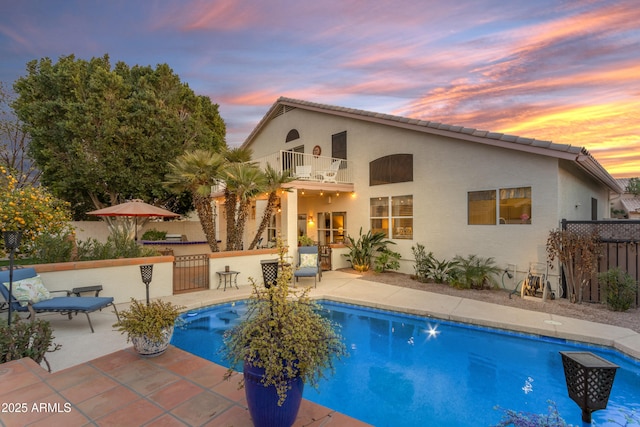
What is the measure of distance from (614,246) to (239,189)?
1052 centimetres

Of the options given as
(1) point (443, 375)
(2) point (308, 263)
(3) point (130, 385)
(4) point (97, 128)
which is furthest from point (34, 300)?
(4) point (97, 128)

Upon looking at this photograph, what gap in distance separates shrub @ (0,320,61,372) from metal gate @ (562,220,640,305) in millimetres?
10969

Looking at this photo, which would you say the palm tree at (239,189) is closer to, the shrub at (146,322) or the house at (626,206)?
the shrub at (146,322)

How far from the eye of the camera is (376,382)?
482cm

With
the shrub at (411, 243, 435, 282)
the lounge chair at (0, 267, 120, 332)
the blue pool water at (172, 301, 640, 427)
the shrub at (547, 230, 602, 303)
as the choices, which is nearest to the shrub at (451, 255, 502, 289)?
the shrub at (411, 243, 435, 282)

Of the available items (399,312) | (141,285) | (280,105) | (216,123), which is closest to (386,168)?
(399,312)

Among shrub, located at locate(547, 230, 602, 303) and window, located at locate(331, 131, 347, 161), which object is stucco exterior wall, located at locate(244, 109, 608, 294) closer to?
window, located at locate(331, 131, 347, 161)

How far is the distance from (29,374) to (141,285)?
4640mm

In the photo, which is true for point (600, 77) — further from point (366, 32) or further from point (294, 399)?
point (294, 399)

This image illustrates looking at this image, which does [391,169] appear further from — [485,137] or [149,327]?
[149,327]

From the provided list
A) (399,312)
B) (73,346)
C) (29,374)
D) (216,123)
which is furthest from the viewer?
(216,123)

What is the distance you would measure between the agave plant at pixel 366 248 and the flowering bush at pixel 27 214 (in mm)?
9257

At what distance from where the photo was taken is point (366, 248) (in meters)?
12.2

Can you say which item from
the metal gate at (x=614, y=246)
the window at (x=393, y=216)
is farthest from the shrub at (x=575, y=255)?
the window at (x=393, y=216)
